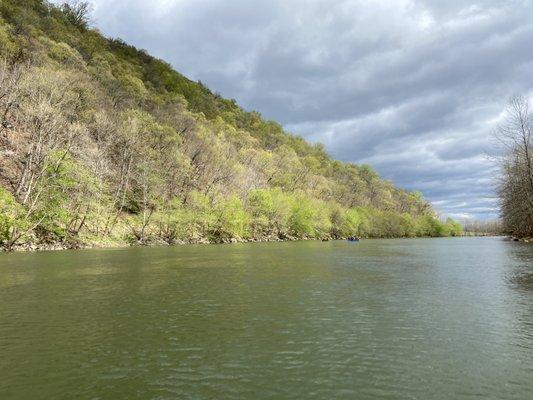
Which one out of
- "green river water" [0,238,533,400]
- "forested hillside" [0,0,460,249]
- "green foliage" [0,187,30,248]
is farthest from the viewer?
"forested hillside" [0,0,460,249]

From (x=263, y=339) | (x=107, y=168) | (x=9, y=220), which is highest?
(x=107, y=168)

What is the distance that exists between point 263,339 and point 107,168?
69772 mm

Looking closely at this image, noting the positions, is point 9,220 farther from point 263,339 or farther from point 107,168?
point 263,339

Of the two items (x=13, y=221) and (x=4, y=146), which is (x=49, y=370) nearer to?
(x=13, y=221)

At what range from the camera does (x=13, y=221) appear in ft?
166

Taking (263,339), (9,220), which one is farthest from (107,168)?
(263,339)

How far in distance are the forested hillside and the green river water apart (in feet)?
118

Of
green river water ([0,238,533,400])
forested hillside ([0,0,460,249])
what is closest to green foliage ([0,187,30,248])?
forested hillside ([0,0,460,249])

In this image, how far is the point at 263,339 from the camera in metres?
15.2

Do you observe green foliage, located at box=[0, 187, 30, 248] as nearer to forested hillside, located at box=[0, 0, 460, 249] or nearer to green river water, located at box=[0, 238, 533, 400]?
forested hillside, located at box=[0, 0, 460, 249]

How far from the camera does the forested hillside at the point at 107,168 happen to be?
61656 millimetres

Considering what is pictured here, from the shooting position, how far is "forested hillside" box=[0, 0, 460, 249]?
61.7 m

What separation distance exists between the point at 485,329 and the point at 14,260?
40232 millimetres

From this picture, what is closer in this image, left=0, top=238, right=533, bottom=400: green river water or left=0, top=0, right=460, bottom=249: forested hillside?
left=0, top=238, right=533, bottom=400: green river water
